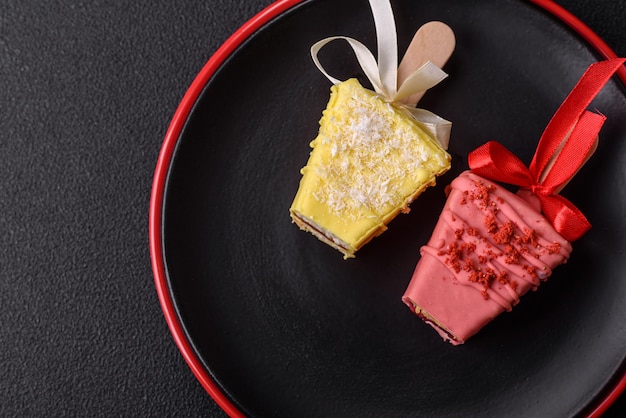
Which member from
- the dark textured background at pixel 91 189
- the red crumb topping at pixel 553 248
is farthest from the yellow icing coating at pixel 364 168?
the dark textured background at pixel 91 189

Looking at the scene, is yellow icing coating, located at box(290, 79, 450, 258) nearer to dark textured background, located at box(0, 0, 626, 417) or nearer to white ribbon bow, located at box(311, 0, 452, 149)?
white ribbon bow, located at box(311, 0, 452, 149)

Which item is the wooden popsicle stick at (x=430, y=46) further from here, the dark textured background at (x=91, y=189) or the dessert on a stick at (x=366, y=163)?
the dark textured background at (x=91, y=189)

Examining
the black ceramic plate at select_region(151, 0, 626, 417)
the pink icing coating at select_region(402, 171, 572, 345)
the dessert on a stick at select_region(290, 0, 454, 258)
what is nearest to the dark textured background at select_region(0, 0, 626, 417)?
the black ceramic plate at select_region(151, 0, 626, 417)

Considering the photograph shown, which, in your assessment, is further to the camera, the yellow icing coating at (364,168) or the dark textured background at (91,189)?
the dark textured background at (91,189)

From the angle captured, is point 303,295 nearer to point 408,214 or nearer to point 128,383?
point 408,214

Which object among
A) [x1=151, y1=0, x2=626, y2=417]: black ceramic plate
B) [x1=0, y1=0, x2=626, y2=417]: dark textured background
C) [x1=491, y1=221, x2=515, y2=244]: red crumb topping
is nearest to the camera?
[x1=491, y1=221, x2=515, y2=244]: red crumb topping

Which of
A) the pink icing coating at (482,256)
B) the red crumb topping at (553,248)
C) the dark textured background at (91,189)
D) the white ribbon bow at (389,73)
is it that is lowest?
the dark textured background at (91,189)
